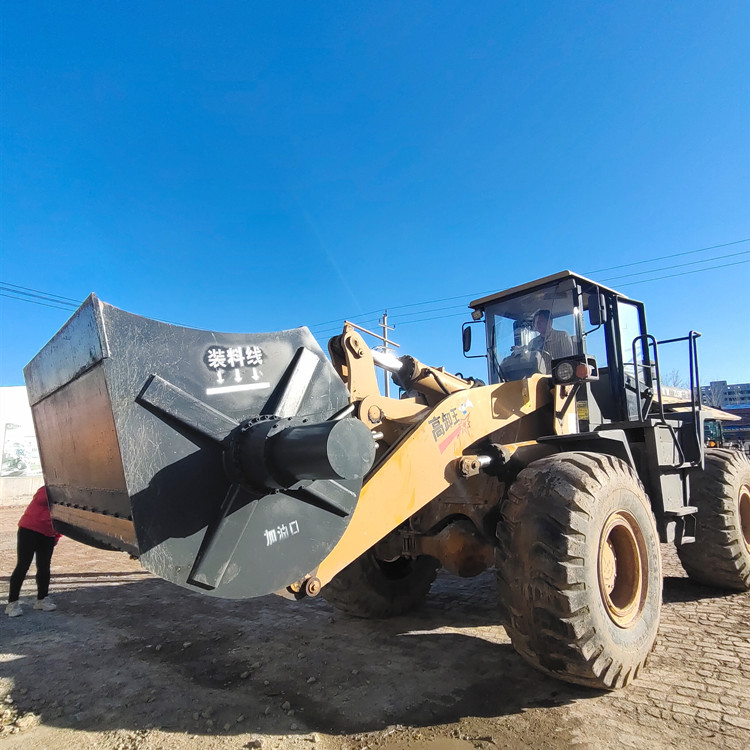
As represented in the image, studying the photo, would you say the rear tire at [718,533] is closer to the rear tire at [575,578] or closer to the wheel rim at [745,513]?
the wheel rim at [745,513]

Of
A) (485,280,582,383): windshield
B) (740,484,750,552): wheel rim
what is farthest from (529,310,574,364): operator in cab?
(740,484,750,552): wheel rim

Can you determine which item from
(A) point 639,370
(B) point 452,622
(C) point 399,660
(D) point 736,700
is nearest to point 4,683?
(C) point 399,660

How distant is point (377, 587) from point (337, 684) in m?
1.38

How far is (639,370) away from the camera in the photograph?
5727 millimetres

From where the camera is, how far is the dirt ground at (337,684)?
290cm

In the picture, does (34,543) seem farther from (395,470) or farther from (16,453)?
(16,453)

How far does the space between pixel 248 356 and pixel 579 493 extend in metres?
2.20

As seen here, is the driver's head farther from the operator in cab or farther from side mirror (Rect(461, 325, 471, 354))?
side mirror (Rect(461, 325, 471, 354))

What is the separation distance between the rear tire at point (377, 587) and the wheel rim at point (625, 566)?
6.35 ft

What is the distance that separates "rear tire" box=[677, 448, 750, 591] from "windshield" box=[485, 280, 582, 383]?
89.2 inches

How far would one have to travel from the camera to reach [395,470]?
10.9 feet

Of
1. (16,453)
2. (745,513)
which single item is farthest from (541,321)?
(16,453)

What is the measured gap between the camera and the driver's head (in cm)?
539

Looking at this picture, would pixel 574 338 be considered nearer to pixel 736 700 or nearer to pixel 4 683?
pixel 736 700
